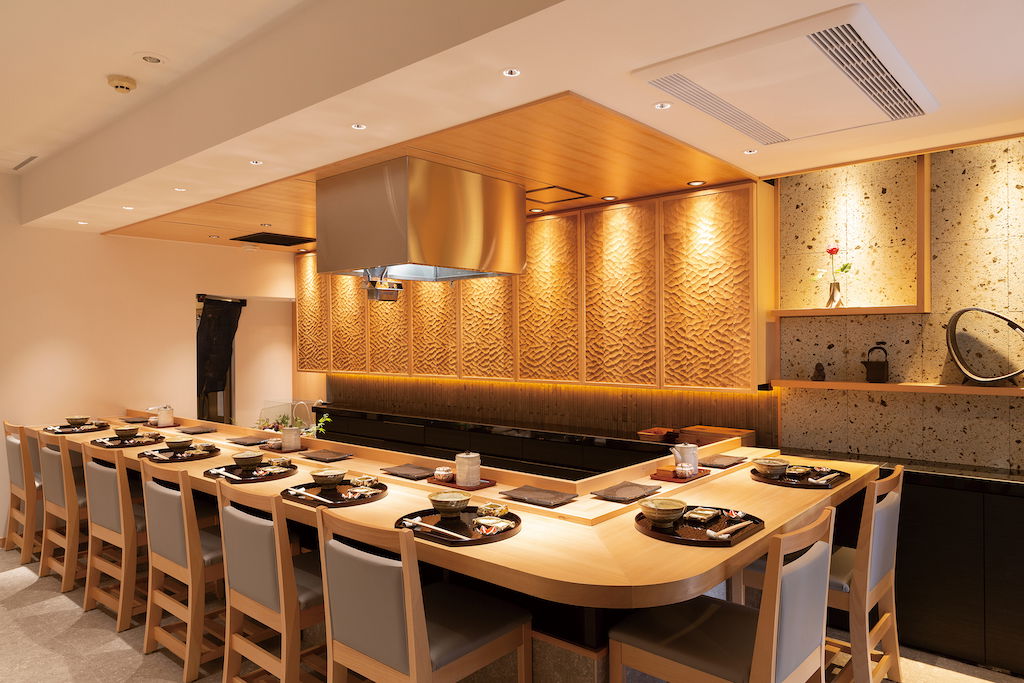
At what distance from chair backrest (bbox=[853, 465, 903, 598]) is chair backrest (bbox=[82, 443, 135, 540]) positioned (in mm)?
3196

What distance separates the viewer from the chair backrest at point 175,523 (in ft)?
8.87

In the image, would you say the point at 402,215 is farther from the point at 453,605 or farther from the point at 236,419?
the point at 236,419

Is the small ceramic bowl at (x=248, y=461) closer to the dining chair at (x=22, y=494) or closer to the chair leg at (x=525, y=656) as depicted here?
the chair leg at (x=525, y=656)

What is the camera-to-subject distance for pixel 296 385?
7172 mm

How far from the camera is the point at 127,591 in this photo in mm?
3281

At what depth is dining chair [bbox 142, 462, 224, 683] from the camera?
8.97ft

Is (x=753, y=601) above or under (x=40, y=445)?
Answer: under

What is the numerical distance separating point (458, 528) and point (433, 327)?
3.67 metres

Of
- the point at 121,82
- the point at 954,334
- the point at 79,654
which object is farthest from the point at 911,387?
the point at 79,654

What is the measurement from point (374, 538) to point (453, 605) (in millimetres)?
466

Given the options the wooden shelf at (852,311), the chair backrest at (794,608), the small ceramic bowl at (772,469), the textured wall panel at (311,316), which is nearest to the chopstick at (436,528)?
the chair backrest at (794,608)

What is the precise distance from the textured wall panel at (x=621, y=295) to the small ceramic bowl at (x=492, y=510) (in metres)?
2.20

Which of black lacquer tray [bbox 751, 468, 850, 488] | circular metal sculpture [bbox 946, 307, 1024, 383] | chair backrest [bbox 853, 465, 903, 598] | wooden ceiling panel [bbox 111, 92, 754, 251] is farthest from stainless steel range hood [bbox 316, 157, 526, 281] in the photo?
circular metal sculpture [bbox 946, 307, 1024, 383]

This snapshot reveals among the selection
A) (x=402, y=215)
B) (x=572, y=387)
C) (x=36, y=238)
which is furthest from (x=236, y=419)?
(x=402, y=215)
